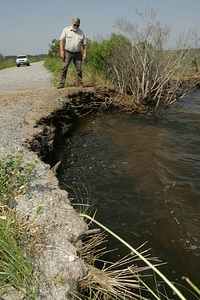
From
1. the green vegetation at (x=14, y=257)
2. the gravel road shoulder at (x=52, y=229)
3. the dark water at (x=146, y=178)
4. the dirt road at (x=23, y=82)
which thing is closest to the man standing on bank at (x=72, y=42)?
the dark water at (x=146, y=178)

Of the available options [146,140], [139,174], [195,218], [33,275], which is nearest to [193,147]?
[146,140]

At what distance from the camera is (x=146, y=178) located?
4910mm

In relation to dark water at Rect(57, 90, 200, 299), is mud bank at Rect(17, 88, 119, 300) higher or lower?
higher

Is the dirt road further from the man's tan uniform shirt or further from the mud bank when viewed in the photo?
the mud bank

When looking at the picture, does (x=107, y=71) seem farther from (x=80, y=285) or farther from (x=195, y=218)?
(x=80, y=285)

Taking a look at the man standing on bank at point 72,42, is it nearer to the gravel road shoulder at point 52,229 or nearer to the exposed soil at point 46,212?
the exposed soil at point 46,212

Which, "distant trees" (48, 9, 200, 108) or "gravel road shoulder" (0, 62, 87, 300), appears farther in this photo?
"distant trees" (48, 9, 200, 108)

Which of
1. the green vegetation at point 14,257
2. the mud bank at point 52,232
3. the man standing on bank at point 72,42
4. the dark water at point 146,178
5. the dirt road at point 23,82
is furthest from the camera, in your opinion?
the dirt road at point 23,82

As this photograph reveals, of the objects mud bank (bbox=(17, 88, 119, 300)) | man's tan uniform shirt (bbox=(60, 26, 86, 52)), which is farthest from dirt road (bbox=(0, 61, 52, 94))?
mud bank (bbox=(17, 88, 119, 300))

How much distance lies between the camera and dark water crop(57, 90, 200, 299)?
335 centimetres

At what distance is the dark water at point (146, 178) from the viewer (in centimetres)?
335

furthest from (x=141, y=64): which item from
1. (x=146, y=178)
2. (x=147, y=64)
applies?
(x=146, y=178)

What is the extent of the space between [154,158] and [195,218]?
215 cm

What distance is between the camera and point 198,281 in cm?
278
